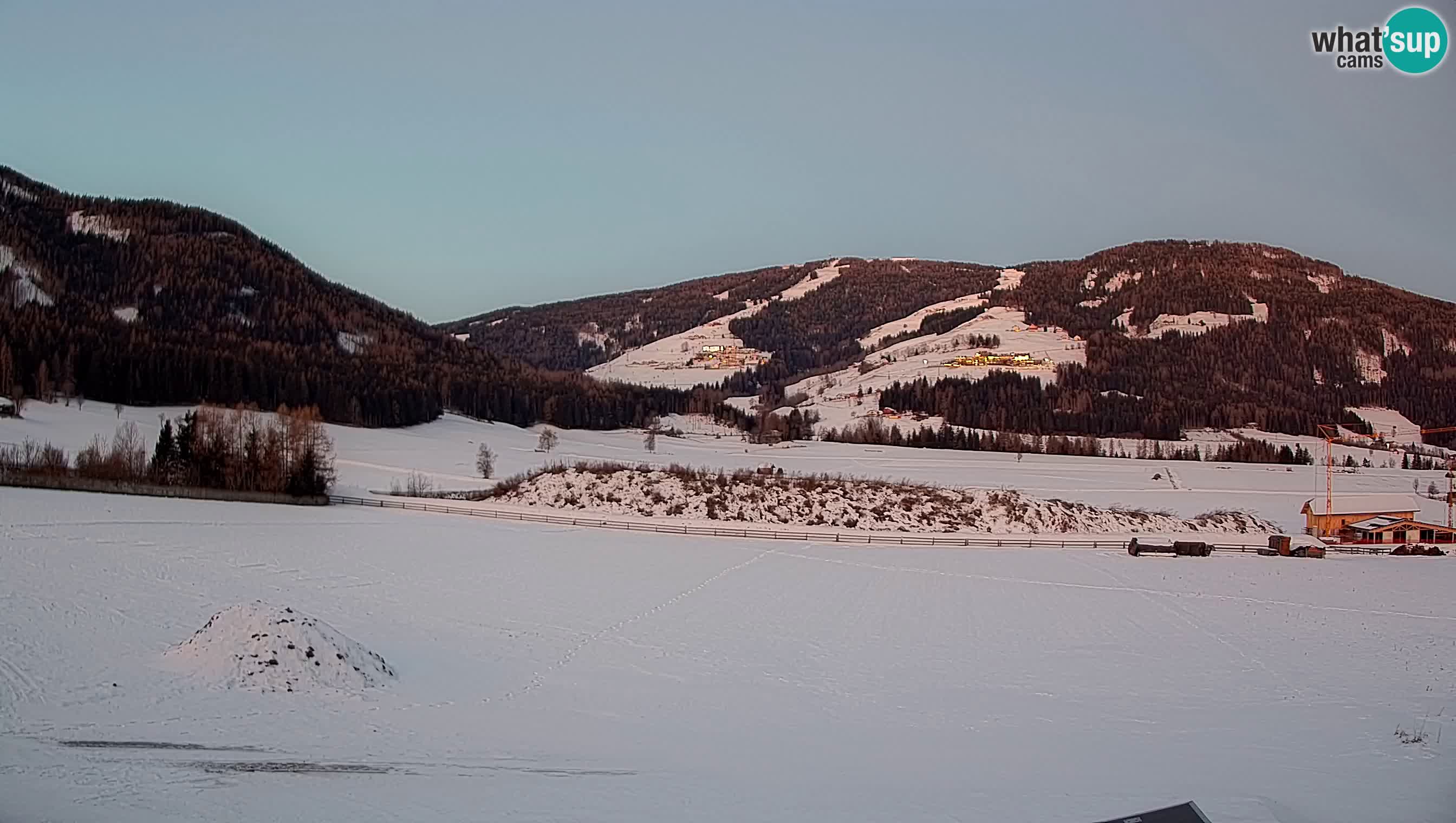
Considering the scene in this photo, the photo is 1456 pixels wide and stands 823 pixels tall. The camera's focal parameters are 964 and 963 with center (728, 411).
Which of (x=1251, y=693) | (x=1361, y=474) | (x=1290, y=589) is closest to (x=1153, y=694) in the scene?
(x=1251, y=693)

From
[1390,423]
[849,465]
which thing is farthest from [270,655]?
[1390,423]

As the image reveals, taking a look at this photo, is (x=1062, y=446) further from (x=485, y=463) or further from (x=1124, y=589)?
(x=1124, y=589)

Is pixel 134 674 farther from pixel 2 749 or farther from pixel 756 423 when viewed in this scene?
pixel 756 423

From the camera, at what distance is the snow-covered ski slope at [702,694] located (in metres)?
9.61

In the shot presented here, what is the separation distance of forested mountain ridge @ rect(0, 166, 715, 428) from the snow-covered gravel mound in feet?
218

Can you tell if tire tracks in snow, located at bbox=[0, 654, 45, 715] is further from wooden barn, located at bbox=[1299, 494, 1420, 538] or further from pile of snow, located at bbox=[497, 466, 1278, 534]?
wooden barn, located at bbox=[1299, 494, 1420, 538]

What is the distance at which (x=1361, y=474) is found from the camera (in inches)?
3201

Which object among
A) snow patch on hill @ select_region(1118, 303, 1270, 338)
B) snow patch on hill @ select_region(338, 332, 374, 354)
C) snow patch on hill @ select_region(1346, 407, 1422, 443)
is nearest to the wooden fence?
snow patch on hill @ select_region(338, 332, 374, 354)

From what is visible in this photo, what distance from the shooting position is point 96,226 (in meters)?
122

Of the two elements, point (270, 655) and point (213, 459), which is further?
point (213, 459)

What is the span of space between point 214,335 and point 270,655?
344 feet

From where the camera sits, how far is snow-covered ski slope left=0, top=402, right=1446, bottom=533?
2320 inches

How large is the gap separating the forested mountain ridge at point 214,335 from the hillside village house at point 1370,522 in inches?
Result: 2937

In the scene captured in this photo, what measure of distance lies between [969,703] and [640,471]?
35.5 meters
